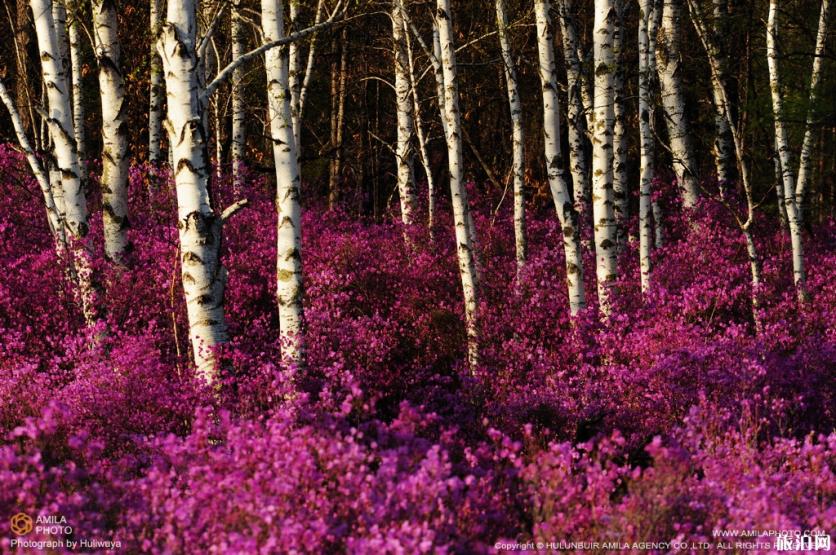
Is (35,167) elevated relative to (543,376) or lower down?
elevated

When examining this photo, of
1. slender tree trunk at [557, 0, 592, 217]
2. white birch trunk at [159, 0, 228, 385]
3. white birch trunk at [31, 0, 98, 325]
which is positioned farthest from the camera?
slender tree trunk at [557, 0, 592, 217]

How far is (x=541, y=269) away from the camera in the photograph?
1169 centimetres

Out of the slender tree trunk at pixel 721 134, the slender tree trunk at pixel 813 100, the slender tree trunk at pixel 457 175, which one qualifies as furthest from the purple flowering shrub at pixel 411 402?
the slender tree trunk at pixel 721 134

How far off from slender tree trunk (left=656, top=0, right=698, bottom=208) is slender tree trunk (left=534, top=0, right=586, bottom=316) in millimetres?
4447

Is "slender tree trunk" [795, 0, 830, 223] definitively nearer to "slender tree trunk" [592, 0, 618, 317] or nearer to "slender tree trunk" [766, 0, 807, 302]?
"slender tree trunk" [766, 0, 807, 302]

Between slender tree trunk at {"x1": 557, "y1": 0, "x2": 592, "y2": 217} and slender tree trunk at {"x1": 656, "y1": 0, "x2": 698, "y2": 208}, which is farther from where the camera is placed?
slender tree trunk at {"x1": 656, "y1": 0, "x2": 698, "y2": 208}

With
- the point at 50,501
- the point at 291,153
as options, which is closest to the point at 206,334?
the point at 291,153

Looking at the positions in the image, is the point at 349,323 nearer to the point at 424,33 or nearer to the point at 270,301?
the point at 270,301

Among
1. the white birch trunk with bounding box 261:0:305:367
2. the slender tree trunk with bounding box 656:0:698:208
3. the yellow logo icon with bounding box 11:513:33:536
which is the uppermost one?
the slender tree trunk with bounding box 656:0:698:208

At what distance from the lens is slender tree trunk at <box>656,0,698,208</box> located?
46.5 ft

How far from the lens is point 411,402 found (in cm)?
793

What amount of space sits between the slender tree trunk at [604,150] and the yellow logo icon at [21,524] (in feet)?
23.2

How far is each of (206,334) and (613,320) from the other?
4.76 m

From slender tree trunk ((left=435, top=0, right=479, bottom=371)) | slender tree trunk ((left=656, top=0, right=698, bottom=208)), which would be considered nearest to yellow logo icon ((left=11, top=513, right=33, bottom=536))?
slender tree trunk ((left=435, top=0, right=479, bottom=371))
